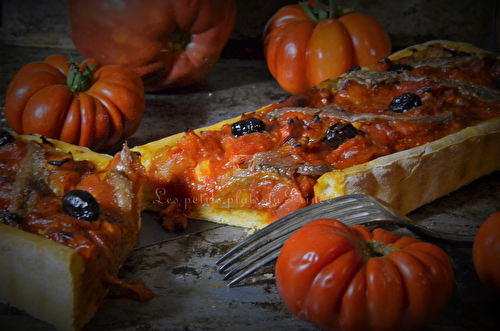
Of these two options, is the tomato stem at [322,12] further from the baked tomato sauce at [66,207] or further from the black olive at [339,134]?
the baked tomato sauce at [66,207]

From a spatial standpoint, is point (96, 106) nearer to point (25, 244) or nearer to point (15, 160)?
point (15, 160)

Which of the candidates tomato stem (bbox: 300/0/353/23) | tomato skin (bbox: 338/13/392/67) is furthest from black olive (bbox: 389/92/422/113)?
tomato stem (bbox: 300/0/353/23)

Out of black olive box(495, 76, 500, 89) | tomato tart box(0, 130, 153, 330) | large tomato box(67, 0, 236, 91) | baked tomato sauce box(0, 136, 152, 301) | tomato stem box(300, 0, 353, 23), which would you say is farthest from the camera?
tomato stem box(300, 0, 353, 23)

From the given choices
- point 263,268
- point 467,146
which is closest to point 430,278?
point 263,268

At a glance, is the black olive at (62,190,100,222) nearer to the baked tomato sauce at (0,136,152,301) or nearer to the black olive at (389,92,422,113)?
the baked tomato sauce at (0,136,152,301)

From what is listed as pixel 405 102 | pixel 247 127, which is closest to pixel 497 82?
pixel 405 102
